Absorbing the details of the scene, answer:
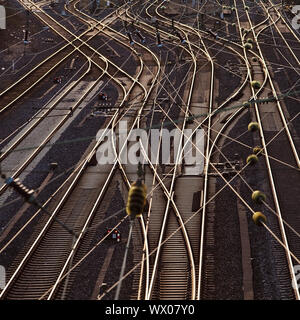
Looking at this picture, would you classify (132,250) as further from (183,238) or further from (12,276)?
(12,276)

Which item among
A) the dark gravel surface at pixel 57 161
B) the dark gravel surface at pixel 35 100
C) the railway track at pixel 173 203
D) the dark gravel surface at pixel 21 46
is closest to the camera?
the railway track at pixel 173 203

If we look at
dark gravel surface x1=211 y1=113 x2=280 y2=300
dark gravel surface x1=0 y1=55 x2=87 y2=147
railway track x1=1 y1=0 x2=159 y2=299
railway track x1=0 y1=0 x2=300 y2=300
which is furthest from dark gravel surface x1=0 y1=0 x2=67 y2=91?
dark gravel surface x1=211 y1=113 x2=280 y2=300

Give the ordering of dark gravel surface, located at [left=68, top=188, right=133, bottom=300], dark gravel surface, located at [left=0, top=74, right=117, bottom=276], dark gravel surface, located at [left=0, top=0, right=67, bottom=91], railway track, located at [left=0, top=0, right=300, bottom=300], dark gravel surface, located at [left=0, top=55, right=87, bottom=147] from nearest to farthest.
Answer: dark gravel surface, located at [left=68, top=188, right=133, bottom=300] → railway track, located at [left=0, top=0, right=300, bottom=300] → dark gravel surface, located at [left=0, top=74, right=117, bottom=276] → dark gravel surface, located at [left=0, top=55, right=87, bottom=147] → dark gravel surface, located at [left=0, top=0, right=67, bottom=91]

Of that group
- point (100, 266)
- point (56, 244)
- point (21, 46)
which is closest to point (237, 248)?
point (100, 266)

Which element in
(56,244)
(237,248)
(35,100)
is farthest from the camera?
(35,100)

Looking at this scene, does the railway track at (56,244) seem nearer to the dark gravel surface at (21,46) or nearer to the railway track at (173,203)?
the railway track at (173,203)

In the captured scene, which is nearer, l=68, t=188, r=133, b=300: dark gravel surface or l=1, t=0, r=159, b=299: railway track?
l=68, t=188, r=133, b=300: dark gravel surface

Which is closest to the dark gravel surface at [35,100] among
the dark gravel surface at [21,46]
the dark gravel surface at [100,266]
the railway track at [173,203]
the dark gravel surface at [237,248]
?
the dark gravel surface at [21,46]

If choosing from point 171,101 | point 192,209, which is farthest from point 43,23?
point 192,209

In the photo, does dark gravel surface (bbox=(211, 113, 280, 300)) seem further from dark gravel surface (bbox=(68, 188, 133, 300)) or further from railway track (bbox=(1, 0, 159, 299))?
railway track (bbox=(1, 0, 159, 299))

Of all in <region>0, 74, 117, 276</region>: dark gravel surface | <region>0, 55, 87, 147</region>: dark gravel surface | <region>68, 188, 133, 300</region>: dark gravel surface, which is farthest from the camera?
<region>0, 55, 87, 147</region>: dark gravel surface

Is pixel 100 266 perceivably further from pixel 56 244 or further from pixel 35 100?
pixel 35 100

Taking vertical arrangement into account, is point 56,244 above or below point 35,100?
below
